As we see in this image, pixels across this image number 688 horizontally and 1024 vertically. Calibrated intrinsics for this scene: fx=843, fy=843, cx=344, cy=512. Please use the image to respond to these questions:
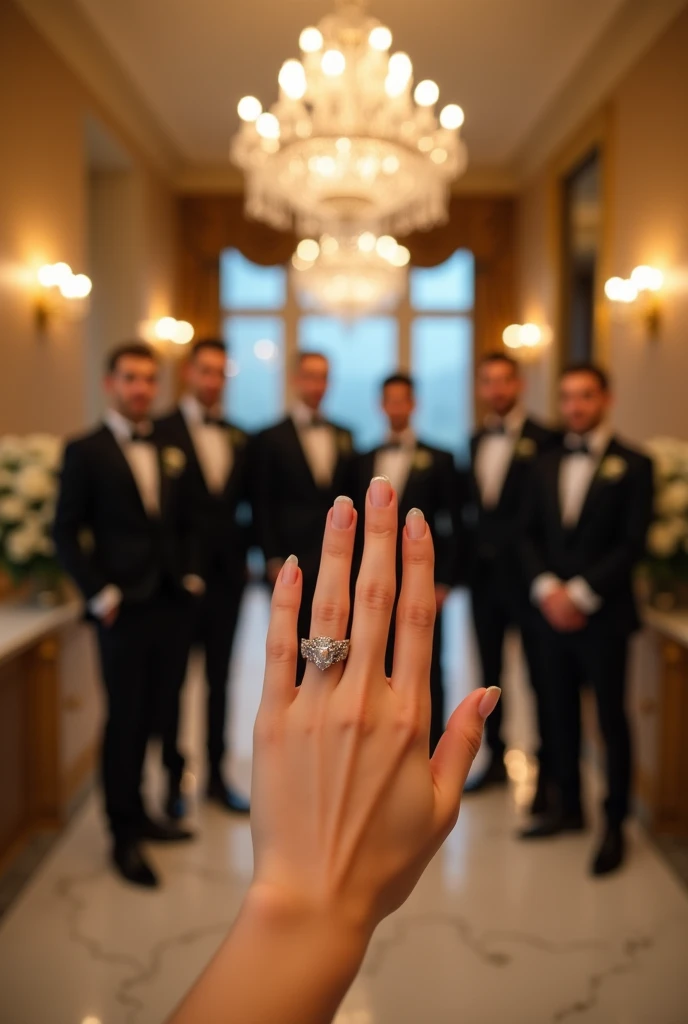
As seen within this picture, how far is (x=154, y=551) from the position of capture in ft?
9.60

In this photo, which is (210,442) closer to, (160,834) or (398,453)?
(398,453)

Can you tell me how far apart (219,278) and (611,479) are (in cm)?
587

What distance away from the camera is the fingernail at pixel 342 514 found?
681 millimetres

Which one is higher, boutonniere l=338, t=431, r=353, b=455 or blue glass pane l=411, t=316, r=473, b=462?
blue glass pane l=411, t=316, r=473, b=462

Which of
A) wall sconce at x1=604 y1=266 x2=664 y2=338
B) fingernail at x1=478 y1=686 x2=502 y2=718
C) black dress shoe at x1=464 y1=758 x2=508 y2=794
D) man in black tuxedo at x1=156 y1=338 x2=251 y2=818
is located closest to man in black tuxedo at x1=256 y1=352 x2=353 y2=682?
man in black tuxedo at x1=156 y1=338 x2=251 y2=818

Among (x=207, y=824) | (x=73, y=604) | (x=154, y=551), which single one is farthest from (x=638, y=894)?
(x=73, y=604)

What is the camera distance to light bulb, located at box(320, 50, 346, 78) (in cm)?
379

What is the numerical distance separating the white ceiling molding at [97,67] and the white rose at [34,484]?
214 cm

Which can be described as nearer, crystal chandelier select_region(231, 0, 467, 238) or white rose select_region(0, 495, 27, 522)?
white rose select_region(0, 495, 27, 522)

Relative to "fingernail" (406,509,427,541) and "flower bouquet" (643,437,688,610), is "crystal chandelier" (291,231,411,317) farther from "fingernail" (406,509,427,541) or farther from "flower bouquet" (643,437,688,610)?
"fingernail" (406,509,427,541)

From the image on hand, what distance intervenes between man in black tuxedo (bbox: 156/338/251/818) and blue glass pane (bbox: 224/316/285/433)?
15.5 feet

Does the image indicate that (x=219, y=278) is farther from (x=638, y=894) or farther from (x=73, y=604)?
(x=638, y=894)

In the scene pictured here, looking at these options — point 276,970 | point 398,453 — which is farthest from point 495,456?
point 276,970

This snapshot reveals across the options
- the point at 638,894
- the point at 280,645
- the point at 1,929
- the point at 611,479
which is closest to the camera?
the point at 280,645
